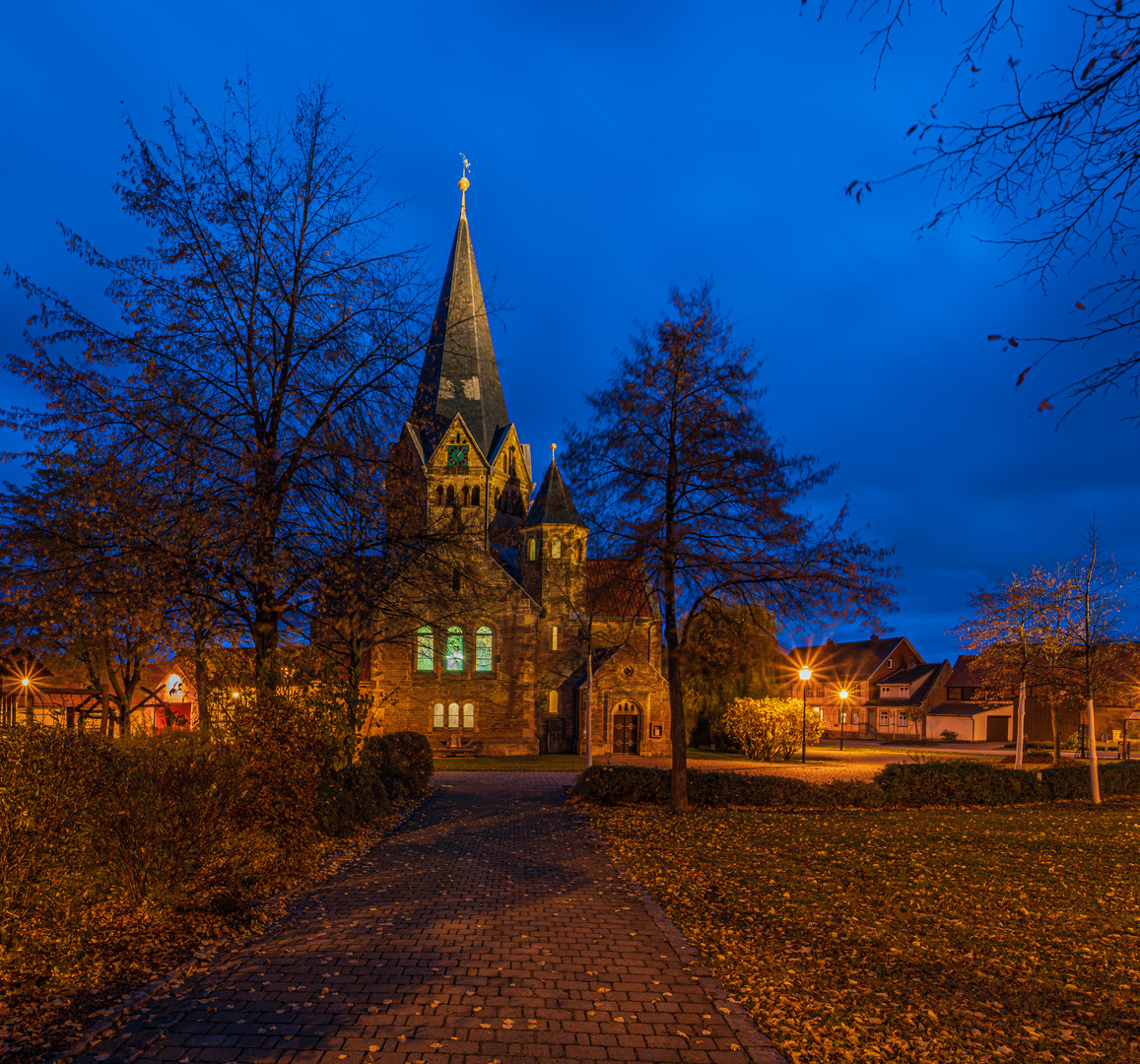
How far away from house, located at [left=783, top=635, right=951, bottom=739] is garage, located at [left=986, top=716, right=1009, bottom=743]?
4.63 meters

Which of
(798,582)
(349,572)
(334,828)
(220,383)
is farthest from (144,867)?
(798,582)

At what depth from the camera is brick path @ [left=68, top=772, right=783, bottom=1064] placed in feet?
16.0

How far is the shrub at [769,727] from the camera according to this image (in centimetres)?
3447

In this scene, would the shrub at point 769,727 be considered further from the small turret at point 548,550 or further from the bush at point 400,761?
the bush at point 400,761

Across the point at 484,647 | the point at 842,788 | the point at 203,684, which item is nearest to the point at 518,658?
the point at 484,647

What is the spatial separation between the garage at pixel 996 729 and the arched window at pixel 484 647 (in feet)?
149

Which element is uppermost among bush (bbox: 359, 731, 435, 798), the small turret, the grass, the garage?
the small turret

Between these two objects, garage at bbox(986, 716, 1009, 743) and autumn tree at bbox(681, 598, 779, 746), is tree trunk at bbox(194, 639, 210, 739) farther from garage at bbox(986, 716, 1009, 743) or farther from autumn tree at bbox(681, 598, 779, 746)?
garage at bbox(986, 716, 1009, 743)

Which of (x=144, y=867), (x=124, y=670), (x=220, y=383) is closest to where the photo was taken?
(x=144, y=867)

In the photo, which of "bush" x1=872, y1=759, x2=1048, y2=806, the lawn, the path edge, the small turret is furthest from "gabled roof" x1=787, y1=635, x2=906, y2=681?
the path edge

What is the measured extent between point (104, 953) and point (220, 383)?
7.31 metres

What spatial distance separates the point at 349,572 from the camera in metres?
10.9

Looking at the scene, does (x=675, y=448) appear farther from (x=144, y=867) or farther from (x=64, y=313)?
(x=144, y=867)

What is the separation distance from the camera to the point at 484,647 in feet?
131
